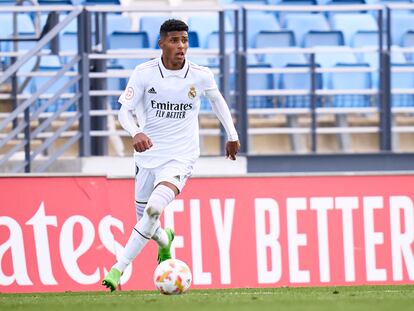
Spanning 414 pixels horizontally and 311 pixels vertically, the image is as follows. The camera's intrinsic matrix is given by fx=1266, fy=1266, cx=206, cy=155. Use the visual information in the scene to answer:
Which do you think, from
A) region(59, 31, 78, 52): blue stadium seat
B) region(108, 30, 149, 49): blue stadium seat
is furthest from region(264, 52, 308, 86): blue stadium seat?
region(59, 31, 78, 52): blue stadium seat

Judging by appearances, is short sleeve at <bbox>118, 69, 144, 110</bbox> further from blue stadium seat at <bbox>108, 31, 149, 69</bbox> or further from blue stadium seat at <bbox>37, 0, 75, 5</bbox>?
blue stadium seat at <bbox>37, 0, 75, 5</bbox>

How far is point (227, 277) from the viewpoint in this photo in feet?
39.6

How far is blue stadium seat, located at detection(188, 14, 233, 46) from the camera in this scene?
1581 cm

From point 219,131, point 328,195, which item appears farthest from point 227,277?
point 219,131

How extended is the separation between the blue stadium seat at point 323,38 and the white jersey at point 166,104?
18.5 ft

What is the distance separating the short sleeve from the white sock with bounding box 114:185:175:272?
72 centimetres

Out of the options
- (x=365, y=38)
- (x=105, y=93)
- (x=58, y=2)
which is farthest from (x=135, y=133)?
(x=365, y=38)

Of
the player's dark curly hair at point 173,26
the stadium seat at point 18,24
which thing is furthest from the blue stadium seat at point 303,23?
the player's dark curly hair at point 173,26

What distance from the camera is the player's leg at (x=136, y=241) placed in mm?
9586

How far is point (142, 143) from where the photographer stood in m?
9.41

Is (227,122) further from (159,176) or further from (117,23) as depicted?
(117,23)

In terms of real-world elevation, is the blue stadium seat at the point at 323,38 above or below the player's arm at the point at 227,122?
above

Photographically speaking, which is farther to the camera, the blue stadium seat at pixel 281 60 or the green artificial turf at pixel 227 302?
the blue stadium seat at pixel 281 60

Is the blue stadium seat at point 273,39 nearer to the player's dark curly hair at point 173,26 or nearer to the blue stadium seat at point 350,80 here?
the blue stadium seat at point 350,80
